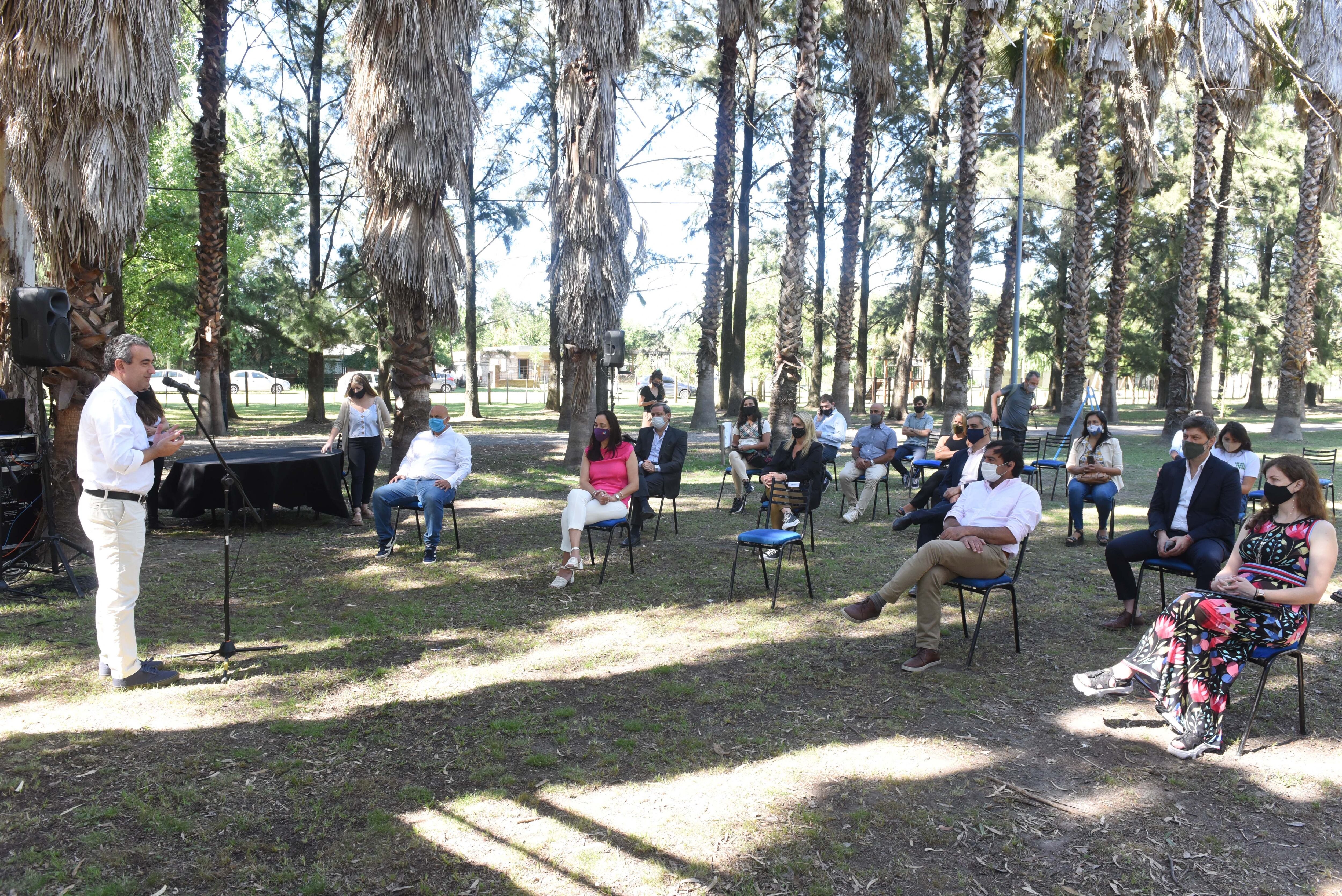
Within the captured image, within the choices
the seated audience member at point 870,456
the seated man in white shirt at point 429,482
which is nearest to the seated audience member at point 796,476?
the seated audience member at point 870,456

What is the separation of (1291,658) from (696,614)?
12.8 feet

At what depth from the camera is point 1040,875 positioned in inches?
126

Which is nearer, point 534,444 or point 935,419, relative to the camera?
point 534,444

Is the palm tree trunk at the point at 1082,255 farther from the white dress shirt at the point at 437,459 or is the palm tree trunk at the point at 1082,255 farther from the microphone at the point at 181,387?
the microphone at the point at 181,387

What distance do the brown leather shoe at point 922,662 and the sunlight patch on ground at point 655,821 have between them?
1084mm

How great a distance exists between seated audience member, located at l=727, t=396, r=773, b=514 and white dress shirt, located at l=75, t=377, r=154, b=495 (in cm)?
721

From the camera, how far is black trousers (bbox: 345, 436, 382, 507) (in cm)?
955

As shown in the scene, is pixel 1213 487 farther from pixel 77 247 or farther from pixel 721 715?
pixel 77 247

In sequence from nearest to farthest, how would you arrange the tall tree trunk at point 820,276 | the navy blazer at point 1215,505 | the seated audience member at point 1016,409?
the navy blazer at point 1215,505 → the seated audience member at point 1016,409 → the tall tree trunk at point 820,276

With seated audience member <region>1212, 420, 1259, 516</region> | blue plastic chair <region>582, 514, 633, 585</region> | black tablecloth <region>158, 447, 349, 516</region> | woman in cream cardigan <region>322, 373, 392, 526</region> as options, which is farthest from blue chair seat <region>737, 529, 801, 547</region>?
black tablecloth <region>158, 447, 349, 516</region>

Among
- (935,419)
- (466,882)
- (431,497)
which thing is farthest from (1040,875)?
(935,419)

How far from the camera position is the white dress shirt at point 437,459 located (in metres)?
8.28

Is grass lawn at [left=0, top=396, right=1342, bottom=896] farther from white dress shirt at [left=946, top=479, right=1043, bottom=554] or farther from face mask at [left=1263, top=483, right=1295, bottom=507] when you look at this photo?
face mask at [left=1263, top=483, right=1295, bottom=507]

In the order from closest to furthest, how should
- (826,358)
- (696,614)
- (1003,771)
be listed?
(1003,771)
(696,614)
(826,358)
